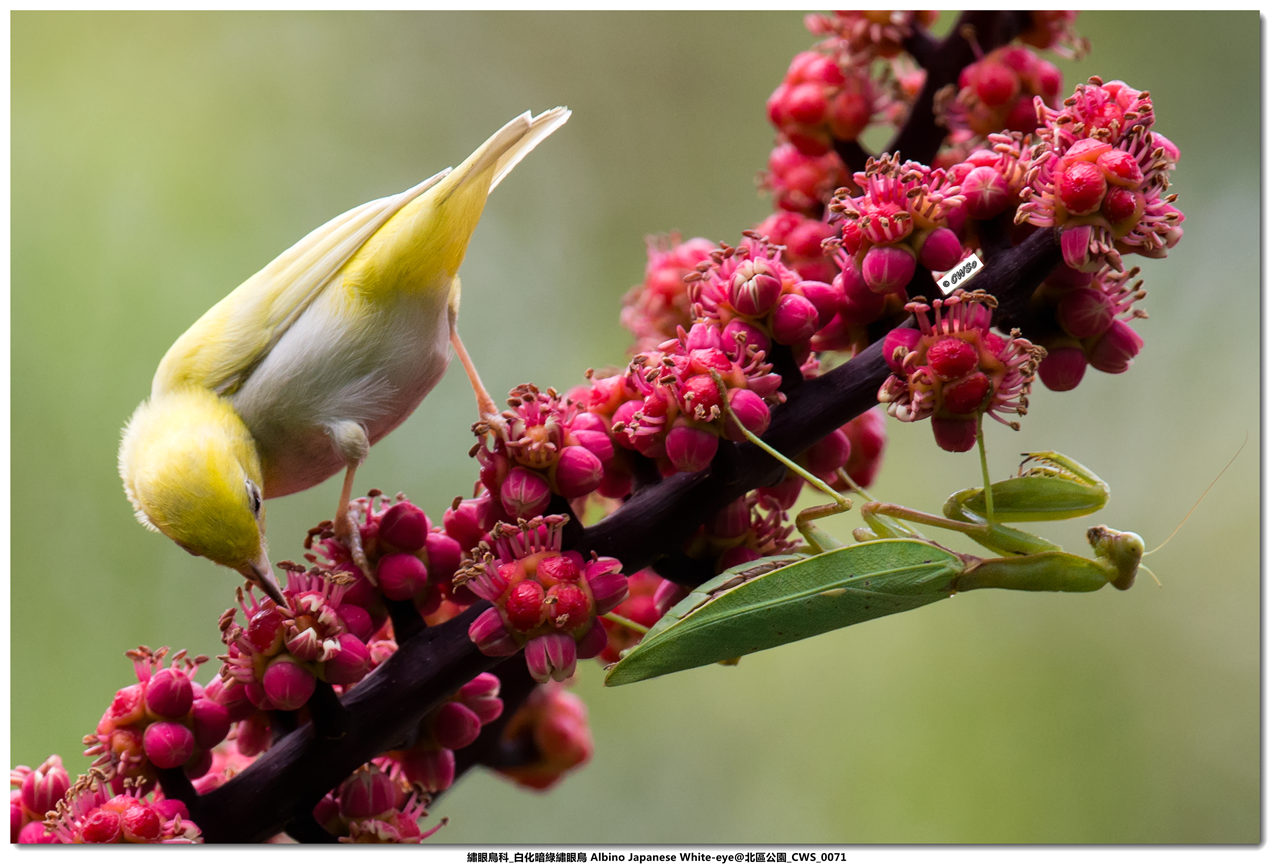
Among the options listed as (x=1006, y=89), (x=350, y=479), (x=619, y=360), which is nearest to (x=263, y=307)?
(x=350, y=479)

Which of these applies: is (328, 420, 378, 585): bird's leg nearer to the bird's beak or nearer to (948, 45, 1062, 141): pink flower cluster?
the bird's beak

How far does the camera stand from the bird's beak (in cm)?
125

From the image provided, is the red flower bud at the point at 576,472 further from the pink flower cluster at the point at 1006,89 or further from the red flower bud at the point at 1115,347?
the pink flower cluster at the point at 1006,89

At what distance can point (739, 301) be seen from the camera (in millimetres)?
1355

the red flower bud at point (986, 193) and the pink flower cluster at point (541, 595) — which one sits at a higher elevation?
the red flower bud at point (986, 193)

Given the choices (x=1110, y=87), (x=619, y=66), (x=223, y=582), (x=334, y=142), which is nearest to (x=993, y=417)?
(x=1110, y=87)

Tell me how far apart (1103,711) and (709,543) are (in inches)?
67.0

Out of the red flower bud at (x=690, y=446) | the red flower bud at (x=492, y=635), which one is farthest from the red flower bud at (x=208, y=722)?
the red flower bud at (x=690, y=446)

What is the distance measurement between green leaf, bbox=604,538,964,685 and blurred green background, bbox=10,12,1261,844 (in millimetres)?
281

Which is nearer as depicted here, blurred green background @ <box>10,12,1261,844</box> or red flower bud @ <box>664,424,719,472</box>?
red flower bud @ <box>664,424,719,472</box>

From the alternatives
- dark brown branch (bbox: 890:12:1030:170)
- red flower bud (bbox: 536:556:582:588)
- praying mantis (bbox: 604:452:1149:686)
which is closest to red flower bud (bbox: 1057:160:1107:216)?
praying mantis (bbox: 604:452:1149:686)

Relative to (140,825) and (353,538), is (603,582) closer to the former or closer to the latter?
(353,538)

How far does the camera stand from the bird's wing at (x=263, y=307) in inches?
55.0

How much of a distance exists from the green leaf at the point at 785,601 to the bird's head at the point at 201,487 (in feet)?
1.53
